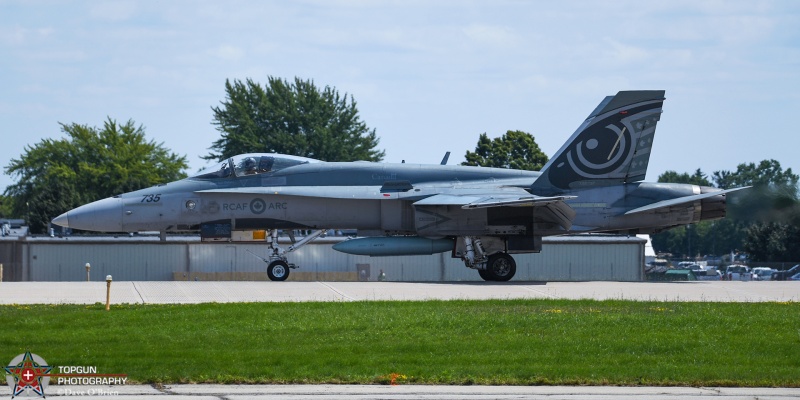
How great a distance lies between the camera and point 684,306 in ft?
59.1

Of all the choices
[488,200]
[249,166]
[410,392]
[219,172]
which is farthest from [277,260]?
[410,392]

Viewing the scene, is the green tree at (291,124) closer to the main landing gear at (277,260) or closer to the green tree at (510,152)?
the green tree at (510,152)

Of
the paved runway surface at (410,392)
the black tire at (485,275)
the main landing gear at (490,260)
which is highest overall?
the main landing gear at (490,260)

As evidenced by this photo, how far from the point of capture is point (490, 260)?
24.9 metres

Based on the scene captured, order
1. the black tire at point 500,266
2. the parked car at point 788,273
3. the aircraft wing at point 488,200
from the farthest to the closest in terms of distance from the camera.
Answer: the parked car at point 788,273 < the black tire at point 500,266 < the aircraft wing at point 488,200

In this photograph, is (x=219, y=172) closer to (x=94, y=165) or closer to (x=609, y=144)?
(x=609, y=144)

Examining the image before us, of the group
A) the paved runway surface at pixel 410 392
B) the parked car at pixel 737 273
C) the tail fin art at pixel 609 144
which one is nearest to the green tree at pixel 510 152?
the parked car at pixel 737 273

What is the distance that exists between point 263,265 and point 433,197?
583 inches

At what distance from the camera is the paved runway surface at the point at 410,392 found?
36.1 ft

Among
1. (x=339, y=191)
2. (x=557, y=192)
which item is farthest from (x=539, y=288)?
(x=339, y=191)

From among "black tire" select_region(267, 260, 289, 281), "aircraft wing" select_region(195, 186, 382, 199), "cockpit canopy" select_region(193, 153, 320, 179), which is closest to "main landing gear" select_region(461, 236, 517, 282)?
"aircraft wing" select_region(195, 186, 382, 199)

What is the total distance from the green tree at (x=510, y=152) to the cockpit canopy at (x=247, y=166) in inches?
1809

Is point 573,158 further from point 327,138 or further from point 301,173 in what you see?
point 327,138

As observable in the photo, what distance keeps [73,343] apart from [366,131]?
205 feet
